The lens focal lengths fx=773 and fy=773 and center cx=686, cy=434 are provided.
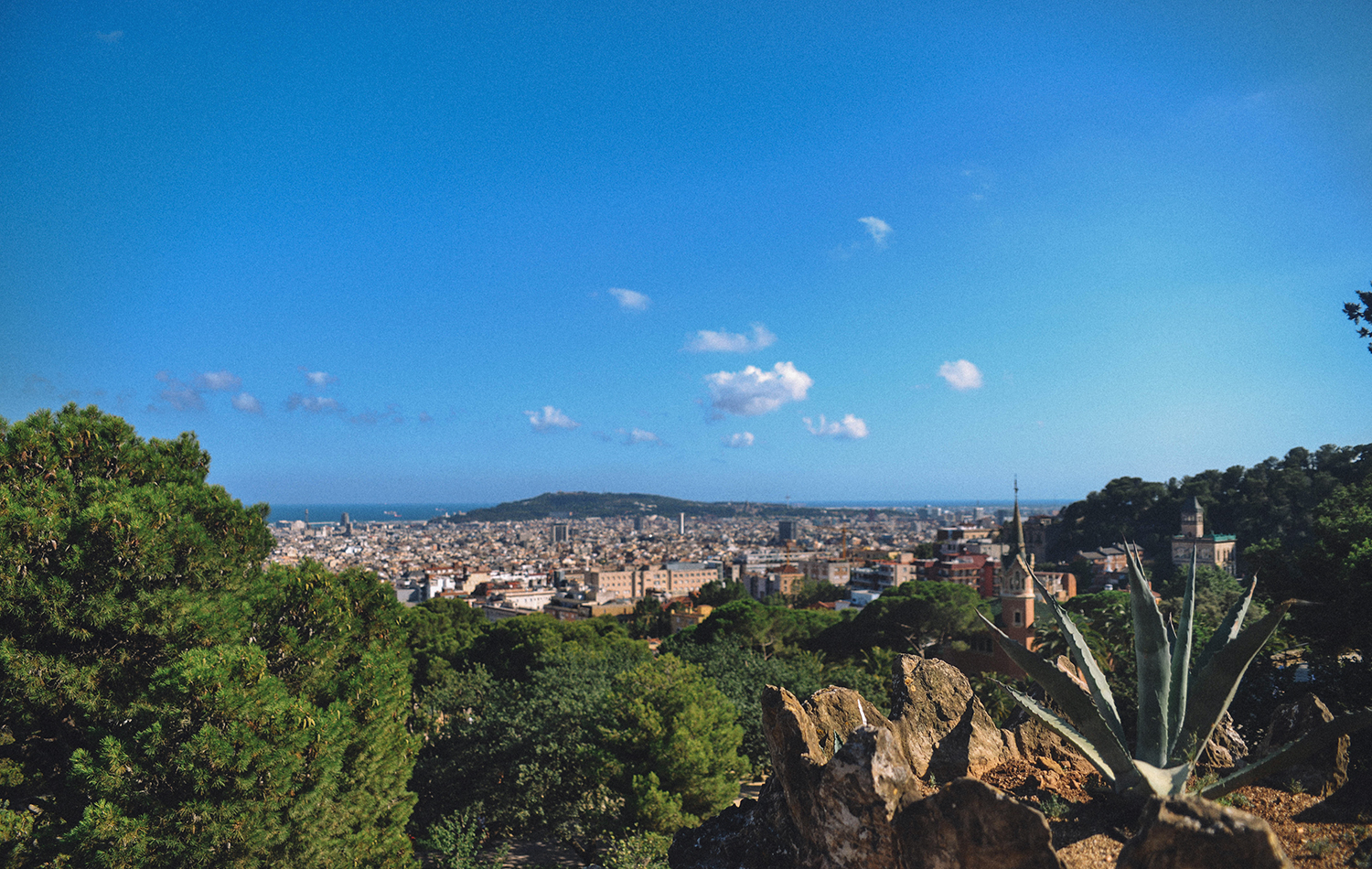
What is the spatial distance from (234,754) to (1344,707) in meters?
9.93

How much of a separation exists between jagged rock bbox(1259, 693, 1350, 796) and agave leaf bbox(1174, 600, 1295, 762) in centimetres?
36

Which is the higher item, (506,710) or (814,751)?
(814,751)

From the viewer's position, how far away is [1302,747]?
11.8 ft

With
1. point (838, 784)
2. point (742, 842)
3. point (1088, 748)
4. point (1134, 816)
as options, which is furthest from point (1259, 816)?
point (742, 842)

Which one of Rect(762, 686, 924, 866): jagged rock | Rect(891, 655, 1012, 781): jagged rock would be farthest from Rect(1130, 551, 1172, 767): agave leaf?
Rect(762, 686, 924, 866): jagged rock

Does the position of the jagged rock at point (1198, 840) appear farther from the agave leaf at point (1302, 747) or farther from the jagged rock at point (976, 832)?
the agave leaf at point (1302, 747)

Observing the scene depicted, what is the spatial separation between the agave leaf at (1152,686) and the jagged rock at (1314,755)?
61 cm

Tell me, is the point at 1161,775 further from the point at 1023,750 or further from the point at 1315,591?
the point at 1315,591

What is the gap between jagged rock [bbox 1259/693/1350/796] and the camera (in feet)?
13.9

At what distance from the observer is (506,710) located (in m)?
15.0

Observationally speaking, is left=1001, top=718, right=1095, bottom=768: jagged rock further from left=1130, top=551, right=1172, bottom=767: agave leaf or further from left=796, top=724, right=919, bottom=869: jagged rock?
left=796, top=724, right=919, bottom=869: jagged rock

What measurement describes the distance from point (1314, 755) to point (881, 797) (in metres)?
2.76

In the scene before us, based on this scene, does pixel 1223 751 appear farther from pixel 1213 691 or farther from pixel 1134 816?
pixel 1134 816

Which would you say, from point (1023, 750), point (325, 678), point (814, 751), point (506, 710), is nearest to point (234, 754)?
point (325, 678)
